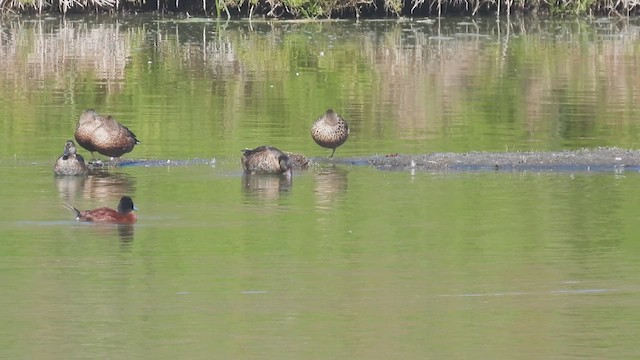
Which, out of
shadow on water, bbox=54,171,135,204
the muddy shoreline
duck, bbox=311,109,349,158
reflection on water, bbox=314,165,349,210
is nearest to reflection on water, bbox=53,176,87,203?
shadow on water, bbox=54,171,135,204

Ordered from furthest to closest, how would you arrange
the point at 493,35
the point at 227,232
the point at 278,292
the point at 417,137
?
the point at 493,35 < the point at 417,137 < the point at 227,232 < the point at 278,292

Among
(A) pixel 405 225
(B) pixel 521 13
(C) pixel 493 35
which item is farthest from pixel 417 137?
(B) pixel 521 13

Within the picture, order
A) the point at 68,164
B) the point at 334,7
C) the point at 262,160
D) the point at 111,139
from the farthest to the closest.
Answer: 1. the point at 334,7
2. the point at 111,139
3. the point at 262,160
4. the point at 68,164

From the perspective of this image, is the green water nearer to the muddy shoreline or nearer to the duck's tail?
the duck's tail

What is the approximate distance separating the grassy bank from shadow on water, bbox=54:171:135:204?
28.5m

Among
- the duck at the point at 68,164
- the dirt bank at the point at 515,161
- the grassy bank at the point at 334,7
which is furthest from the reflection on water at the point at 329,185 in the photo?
the grassy bank at the point at 334,7

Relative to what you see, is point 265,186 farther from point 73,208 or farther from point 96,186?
point 73,208

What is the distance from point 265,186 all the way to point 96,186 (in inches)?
63.5

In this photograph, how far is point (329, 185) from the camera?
1755 cm

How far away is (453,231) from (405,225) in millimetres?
486

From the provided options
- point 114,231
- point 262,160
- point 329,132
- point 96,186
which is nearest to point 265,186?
point 262,160

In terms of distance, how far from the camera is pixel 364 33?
43031mm

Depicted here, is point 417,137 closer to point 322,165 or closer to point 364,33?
point 322,165

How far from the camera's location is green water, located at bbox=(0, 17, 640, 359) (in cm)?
1079
